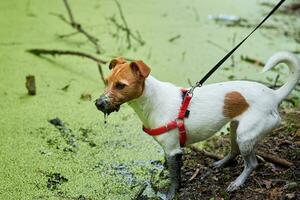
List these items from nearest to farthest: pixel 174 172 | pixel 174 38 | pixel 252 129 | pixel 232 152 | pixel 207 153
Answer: pixel 252 129 < pixel 174 172 < pixel 232 152 < pixel 207 153 < pixel 174 38

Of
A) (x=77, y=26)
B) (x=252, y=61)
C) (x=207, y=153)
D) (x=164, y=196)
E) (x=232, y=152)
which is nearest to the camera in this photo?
(x=164, y=196)

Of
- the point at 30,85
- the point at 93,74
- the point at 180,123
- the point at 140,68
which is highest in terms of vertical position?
the point at 140,68

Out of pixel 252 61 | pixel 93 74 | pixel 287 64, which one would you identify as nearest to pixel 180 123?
pixel 287 64

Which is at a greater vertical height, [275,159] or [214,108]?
[214,108]

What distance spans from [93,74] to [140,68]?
178 cm

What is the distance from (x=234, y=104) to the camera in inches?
79.7

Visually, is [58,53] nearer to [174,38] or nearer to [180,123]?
[174,38]

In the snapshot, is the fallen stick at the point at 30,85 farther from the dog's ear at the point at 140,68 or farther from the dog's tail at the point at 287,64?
the dog's tail at the point at 287,64

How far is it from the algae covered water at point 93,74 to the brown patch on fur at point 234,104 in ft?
1.92

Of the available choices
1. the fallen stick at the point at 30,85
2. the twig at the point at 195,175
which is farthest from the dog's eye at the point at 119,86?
the fallen stick at the point at 30,85

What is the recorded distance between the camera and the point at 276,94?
2072 mm

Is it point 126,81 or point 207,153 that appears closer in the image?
point 126,81

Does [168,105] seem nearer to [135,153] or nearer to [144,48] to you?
[135,153]

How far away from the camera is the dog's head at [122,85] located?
6.12 feet
